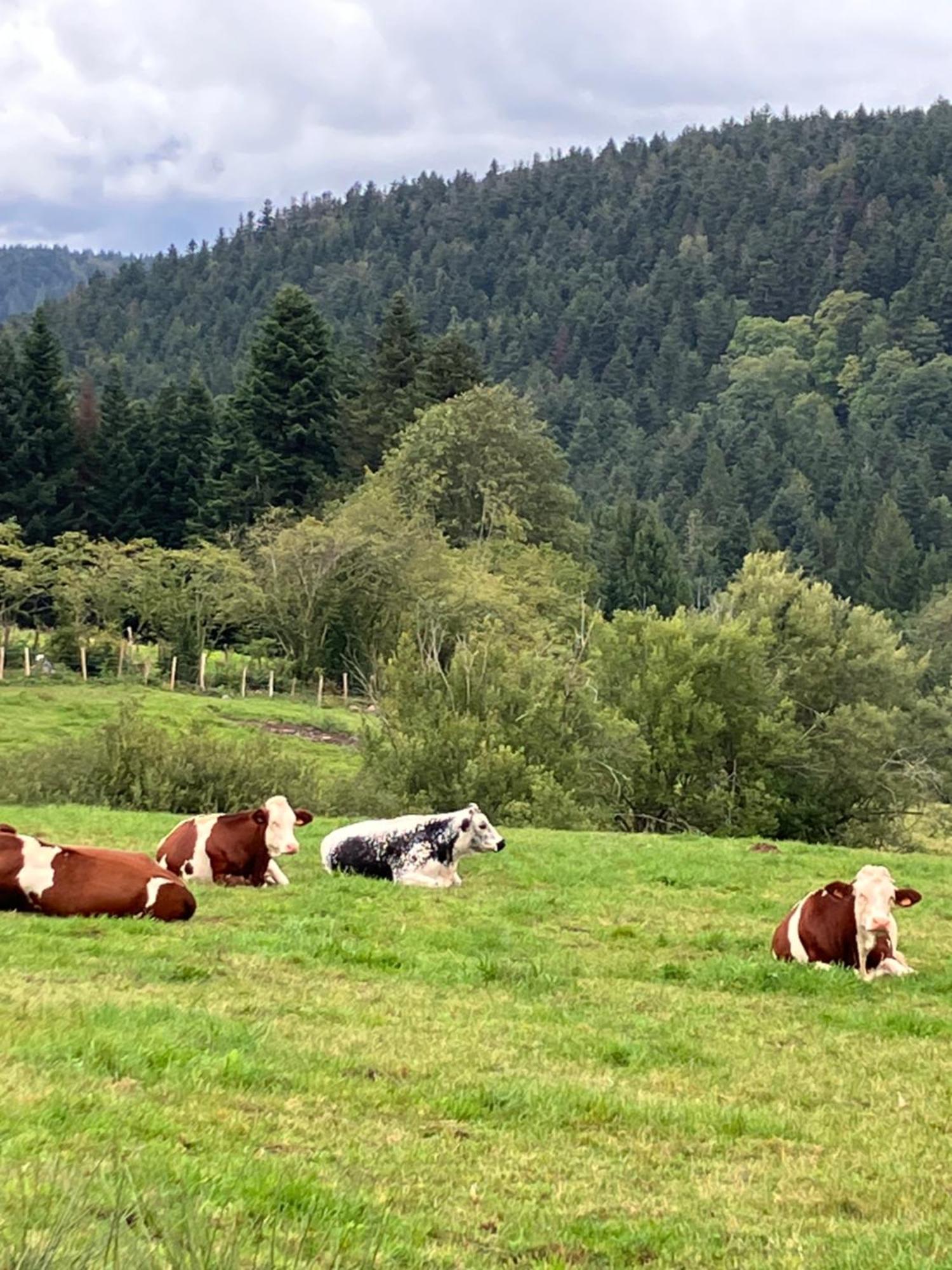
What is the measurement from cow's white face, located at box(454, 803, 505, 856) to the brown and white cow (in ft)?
14.5

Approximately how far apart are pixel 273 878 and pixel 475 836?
2.52 m

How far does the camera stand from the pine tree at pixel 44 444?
2798 inches

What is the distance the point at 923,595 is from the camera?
115938 mm

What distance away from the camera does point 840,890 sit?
11961 mm

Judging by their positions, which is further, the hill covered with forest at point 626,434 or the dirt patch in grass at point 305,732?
the hill covered with forest at point 626,434

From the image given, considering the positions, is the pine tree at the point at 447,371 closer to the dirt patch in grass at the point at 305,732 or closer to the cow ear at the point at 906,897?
the dirt patch in grass at the point at 305,732

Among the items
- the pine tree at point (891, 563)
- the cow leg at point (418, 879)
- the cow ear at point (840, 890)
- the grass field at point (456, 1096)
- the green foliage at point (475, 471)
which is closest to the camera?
the grass field at point (456, 1096)

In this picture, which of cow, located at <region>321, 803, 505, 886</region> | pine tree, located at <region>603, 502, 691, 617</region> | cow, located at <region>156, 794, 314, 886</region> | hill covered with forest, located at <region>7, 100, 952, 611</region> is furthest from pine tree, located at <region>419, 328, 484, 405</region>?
cow, located at <region>156, 794, 314, 886</region>

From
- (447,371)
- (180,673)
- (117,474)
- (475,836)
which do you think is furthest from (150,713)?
(447,371)

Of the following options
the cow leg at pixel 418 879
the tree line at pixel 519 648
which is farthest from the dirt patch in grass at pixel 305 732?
the cow leg at pixel 418 879

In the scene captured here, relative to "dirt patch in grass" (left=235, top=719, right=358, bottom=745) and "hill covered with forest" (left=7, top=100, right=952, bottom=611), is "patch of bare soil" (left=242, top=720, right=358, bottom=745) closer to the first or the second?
"dirt patch in grass" (left=235, top=719, right=358, bottom=745)

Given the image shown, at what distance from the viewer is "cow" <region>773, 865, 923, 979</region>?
11672 millimetres

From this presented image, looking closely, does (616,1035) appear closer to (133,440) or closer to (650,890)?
(650,890)

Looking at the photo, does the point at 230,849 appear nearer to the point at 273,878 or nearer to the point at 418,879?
the point at 273,878
